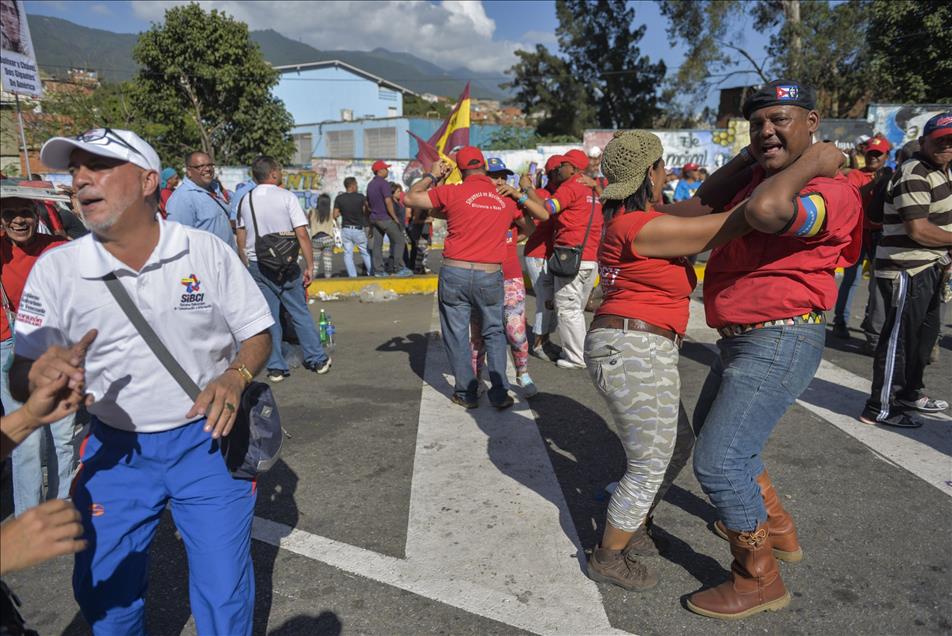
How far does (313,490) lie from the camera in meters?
3.90

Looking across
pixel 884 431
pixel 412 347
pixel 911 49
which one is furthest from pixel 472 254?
pixel 911 49

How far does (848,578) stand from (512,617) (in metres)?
1.61

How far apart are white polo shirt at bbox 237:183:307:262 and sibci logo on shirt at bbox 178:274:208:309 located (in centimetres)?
391

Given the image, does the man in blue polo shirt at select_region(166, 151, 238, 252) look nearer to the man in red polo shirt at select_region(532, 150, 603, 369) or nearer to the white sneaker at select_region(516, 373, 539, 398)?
the white sneaker at select_region(516, 373, 539, 398)

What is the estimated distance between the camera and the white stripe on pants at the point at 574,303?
20.0 feet

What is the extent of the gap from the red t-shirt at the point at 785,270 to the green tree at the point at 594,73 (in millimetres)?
37468

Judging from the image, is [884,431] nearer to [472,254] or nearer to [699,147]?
[472,254]

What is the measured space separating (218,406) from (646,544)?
2.22m

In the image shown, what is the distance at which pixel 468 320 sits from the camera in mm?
5047

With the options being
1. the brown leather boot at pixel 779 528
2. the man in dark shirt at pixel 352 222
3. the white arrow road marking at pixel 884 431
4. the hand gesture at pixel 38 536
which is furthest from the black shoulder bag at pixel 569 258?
the man in dark shirt at pixel 352 222

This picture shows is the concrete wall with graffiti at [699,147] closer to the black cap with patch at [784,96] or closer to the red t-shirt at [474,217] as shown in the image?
the red t-shirt at [474,217]

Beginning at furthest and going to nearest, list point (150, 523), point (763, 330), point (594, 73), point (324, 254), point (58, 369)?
point (594, 73), point (324, 254), point (763, 330), point (150, 523), point (58, 369)

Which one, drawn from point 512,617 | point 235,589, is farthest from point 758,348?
point 235,589

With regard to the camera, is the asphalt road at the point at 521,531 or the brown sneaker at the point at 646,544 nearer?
the asphalt road at the point at 521,531
